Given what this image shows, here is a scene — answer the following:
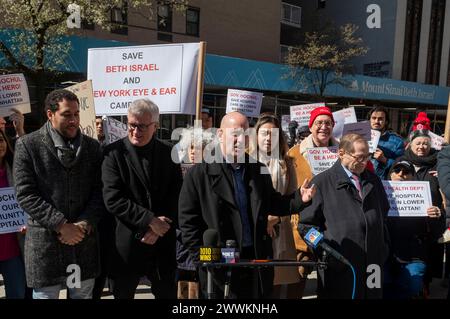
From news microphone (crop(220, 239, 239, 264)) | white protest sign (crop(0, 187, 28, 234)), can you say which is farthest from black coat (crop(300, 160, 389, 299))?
white protest sign (crop(0, 187, 28, 234))

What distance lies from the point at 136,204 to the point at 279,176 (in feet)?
4.20

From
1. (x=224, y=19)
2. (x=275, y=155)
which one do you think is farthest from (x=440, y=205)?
(x=224, y=19)

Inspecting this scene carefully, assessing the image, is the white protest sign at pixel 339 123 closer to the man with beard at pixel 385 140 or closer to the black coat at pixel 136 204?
the man with beard at pixel 385 140

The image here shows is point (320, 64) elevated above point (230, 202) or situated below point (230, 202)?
above

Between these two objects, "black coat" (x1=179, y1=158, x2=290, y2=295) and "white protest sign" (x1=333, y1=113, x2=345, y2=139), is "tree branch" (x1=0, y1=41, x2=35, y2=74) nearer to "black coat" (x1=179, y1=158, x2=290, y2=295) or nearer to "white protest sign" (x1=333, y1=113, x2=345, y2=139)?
"white protest sign" (x1=333, y1=113, x2=345, y2=139)

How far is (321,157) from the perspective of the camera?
4.43 metres

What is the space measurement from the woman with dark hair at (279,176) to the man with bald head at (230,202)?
0.71 metres

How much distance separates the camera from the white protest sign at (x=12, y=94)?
550 centimetres

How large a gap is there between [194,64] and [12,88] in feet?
8.19

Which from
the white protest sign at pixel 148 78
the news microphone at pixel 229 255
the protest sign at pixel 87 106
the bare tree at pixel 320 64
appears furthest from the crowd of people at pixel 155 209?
the bare tree at pixel 320 64

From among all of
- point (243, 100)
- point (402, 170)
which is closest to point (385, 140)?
point (402, 170)

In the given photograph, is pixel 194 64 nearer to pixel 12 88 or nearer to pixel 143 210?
pixel 143 210

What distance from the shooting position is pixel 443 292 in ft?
18.4

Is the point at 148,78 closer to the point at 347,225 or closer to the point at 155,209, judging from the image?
the point at 155,209
